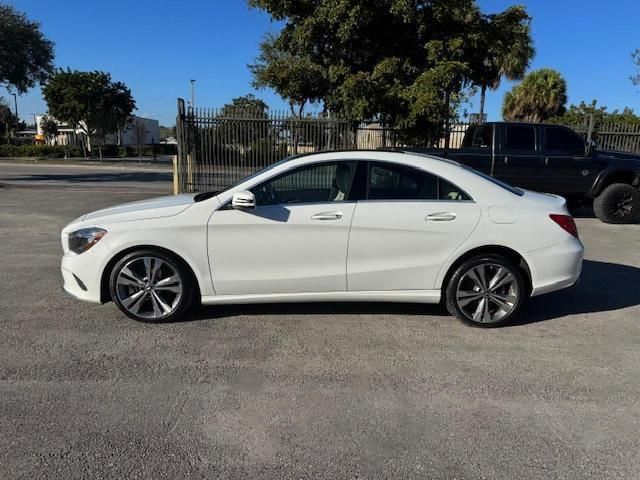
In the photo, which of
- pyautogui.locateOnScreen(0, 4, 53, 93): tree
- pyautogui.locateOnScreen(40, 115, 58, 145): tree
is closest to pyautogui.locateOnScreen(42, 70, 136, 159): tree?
pyautogui.locateOnScreen(0, 4, 53, 93): tree

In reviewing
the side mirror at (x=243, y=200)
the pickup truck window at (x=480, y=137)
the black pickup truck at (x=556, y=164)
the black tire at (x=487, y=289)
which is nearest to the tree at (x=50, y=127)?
the pickup truck window at (x=480, y=137)

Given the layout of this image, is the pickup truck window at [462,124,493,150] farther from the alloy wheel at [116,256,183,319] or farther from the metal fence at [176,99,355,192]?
the alloy wheel at [116,256,183,319]

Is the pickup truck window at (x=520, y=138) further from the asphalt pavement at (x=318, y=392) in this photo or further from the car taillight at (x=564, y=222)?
the car taillight at (x=564, y=222)

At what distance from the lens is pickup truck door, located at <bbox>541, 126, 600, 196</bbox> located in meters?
10.6

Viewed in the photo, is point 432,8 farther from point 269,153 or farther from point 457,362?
point 457,362

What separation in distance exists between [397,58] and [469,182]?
1030 centimetres

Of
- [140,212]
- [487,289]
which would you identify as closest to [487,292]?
[487,289]

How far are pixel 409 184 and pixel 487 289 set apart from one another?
1.18m

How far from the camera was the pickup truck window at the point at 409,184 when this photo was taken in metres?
4.56

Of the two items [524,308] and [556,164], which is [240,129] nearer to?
[556,164]

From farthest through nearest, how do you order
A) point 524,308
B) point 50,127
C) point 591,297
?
point 50,127 < point 591,297 < point 524,308

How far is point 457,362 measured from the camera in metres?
3.93

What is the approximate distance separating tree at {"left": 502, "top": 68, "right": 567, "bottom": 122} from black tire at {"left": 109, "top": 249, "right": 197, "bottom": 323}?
121 feet

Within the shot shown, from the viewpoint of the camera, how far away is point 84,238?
444 centimetres
